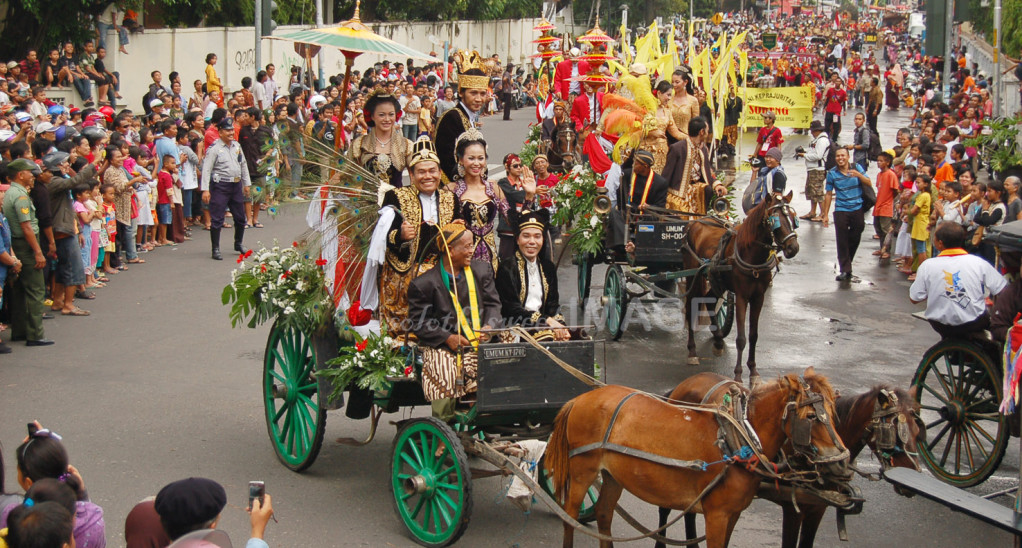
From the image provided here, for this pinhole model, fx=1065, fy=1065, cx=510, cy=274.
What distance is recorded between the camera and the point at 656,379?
34.4 feet

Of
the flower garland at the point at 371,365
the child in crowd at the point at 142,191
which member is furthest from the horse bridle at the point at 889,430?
the child in crowd at the point at 142,191

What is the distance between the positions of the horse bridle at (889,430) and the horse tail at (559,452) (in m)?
1.67

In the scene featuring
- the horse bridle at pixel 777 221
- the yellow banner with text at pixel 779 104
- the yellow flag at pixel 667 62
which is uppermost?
the yellow flag at pixel 667 62

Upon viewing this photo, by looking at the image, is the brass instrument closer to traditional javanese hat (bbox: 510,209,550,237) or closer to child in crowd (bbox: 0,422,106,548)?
traditional javanese hat (bbox: 510,209,550,237)

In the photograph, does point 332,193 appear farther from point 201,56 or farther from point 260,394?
point 201,56

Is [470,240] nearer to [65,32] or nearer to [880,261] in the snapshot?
[880,261]

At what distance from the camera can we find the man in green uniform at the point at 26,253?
10.8 metres

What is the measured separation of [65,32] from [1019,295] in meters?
20.6

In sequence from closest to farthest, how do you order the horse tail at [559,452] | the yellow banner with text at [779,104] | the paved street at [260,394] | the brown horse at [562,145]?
1. the horse tail at [559,452]
2. the paved street at [260,394]
3. the brown horse at [562,145]
4. the yellow banner with text at [779,104]

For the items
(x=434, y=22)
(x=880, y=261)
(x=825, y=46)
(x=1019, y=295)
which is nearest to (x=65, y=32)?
(x=880, y=261)

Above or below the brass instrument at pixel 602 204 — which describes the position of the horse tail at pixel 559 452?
below

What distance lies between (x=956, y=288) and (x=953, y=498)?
2410 mm

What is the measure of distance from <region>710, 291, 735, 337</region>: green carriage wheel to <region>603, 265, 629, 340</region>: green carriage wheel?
994 mm

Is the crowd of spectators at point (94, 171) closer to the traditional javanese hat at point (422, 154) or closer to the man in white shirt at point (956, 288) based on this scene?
the traditional javanese hat at point (422, 154)
